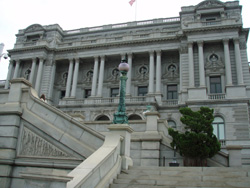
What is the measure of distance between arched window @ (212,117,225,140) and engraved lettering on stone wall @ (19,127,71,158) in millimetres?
22456

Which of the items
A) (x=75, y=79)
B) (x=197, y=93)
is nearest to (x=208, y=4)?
(x=197, y=93)

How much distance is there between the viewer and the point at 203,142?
16.1 metres

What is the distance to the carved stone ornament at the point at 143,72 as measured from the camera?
42.5m

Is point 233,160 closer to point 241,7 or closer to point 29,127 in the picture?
point 29,127

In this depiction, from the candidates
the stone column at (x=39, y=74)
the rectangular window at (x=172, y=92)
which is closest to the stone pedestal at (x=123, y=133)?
the rectangular window at (x=172, y=92)

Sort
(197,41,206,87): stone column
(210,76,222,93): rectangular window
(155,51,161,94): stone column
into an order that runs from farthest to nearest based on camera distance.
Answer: (155,51,161,94): stone column < (210,76,222,93): rectangular window < (197,41,206,87): stone column

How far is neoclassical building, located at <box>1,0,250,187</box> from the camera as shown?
1276 inches

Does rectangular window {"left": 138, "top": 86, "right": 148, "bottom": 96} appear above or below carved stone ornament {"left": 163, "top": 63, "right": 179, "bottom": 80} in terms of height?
below

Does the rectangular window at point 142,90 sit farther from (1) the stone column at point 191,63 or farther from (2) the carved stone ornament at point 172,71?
(1) the stone column at point 191,63

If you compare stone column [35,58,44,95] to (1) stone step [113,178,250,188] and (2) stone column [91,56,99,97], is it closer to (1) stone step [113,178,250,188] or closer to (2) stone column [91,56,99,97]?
(2) stone column [91,56,99,97]

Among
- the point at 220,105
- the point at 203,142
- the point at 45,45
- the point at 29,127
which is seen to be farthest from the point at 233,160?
the point at 45,45

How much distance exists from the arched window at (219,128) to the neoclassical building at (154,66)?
11 cm

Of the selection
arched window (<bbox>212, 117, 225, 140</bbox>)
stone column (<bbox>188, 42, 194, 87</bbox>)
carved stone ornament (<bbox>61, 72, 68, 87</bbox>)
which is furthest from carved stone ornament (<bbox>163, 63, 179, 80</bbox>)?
carved stone ornament (<bbox>61, 72, 68, 87</bbox>)

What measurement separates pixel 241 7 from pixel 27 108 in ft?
125
